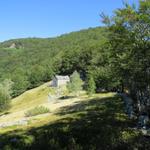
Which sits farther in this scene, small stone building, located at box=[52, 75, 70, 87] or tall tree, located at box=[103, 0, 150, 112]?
→ small stone building, located at box=[52, 75, 70, 87]

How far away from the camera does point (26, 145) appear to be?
59.2ft

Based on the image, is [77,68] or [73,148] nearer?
[73,148]

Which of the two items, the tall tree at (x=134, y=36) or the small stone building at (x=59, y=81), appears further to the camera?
the small stone building at (x=59, y=81)

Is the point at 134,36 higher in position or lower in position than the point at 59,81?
higher

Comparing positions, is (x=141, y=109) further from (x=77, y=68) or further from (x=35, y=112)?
(x=77, y=68)

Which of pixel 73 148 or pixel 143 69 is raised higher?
pixel 143 69

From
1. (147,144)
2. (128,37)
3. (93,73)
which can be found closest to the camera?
(147,144)

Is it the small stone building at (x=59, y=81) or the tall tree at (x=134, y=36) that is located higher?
the tall tree at (x=134, y=36)

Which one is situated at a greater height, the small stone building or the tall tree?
the tall tree

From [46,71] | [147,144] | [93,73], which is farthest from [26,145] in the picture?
[46,71]

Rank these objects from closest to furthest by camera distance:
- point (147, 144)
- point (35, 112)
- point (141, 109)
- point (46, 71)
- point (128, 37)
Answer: point (147, 144) < point (128, 37) < point (141, 109) < point (35, 112) < point (46, 71)

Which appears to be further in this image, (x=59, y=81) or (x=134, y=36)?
(x=59, y=81)

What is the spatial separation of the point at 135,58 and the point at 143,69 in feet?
3.95

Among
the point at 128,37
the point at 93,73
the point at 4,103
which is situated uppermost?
the point at 128,37
